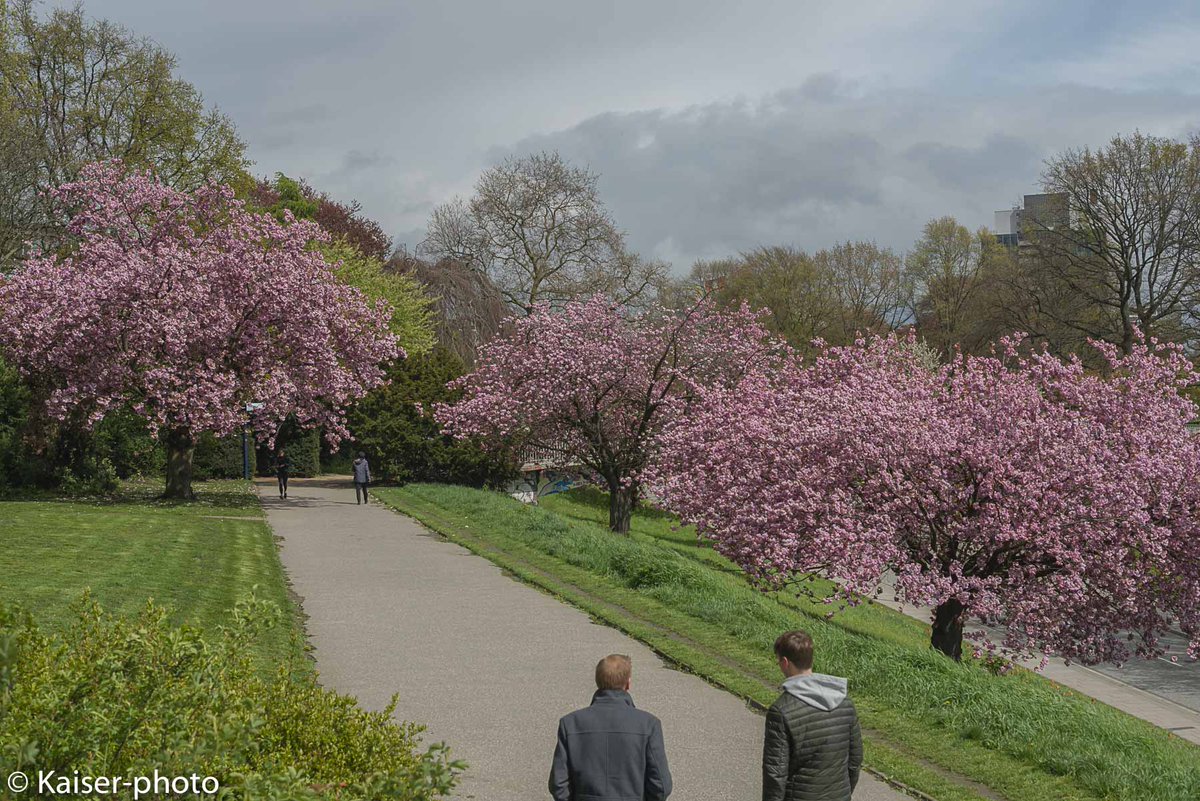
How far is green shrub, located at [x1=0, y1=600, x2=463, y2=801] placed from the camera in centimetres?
502

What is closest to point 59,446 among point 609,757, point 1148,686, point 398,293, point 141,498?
point 141,498

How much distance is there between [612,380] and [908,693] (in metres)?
18.1

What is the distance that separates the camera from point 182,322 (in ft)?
87.8

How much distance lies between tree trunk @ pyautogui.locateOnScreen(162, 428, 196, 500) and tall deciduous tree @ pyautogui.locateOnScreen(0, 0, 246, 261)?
1207 centimetres

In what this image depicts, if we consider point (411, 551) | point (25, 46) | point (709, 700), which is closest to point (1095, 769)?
point (709, 700)

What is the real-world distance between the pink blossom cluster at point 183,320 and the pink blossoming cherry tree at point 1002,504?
→ 44.4ft

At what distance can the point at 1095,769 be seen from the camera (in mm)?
8586

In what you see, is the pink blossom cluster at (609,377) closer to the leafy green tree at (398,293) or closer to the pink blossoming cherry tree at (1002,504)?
the pink blossoming cherry tree at (1002,504)

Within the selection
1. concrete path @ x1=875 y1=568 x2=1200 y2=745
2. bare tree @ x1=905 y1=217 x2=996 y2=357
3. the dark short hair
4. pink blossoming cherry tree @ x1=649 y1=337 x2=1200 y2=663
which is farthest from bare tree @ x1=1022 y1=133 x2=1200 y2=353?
the dark short hair

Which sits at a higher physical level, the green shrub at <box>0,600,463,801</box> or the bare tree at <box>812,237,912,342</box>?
the bare tree at <box>812,237,912,342</box>

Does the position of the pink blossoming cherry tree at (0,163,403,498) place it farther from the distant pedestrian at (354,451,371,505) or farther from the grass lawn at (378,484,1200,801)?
the grass lawn at (378,484,1200,801)

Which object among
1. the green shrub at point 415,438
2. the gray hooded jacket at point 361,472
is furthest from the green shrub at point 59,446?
the green shrub at point 415,438

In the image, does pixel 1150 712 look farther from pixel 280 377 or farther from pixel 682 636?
pixel 280 377

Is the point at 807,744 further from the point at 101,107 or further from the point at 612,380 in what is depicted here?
the point at 101,107
